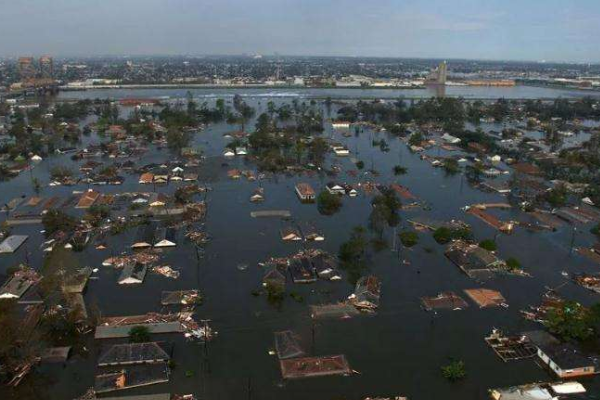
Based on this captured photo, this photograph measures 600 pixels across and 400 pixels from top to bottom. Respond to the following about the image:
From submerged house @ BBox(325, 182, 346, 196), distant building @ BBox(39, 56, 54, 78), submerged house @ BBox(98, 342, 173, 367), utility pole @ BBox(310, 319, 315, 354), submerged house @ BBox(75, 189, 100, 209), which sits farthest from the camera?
distant building @ BBox(39, 56, 54, 78)

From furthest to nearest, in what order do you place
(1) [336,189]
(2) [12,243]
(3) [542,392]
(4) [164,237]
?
(1) [336,189], (4) [164,237], (2) [12,243], (3) [542,392]

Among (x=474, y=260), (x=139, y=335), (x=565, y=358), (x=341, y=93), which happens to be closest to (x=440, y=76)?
(x=341, y=93)

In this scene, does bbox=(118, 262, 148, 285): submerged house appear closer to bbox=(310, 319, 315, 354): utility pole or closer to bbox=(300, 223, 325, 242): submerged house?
bbox=(310, 319, 315, 354): utility pole

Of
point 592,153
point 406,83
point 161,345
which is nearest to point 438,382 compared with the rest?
point 161,345

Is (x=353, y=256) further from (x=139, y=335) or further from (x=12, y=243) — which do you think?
(x=12, y=243)

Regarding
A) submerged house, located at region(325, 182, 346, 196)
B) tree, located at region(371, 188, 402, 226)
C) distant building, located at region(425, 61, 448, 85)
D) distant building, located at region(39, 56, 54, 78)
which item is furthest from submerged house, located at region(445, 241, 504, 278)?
distant building, located at region(39, 56, 54, 78)

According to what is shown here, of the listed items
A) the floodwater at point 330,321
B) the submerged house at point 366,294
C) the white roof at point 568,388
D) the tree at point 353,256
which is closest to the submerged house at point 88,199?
the floodwater at point 330,321

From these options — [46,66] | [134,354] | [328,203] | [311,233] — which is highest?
[46,66]
